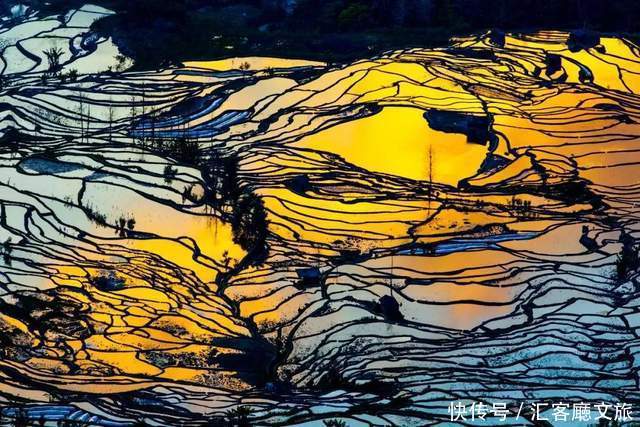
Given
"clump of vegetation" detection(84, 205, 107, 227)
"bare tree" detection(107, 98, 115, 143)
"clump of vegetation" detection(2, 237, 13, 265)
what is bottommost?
"clump of vegetation" detection(2, 237, 13, 265)

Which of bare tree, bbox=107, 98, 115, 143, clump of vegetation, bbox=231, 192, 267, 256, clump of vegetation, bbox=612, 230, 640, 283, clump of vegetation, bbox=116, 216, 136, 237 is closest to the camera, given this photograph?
clump of vegetation, bbox=612, 230, 640, 283

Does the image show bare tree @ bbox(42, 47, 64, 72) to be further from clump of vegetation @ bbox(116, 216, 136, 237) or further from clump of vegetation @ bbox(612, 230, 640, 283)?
clump of vegetation @ bbox(612, 230, 640, 283)

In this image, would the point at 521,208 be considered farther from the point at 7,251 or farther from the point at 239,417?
the point at 239,417

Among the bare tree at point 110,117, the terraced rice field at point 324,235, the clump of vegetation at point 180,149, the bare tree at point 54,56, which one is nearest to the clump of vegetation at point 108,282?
the terraced rice field at point 324,235

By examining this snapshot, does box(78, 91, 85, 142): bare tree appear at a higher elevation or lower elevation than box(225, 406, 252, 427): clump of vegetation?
higher

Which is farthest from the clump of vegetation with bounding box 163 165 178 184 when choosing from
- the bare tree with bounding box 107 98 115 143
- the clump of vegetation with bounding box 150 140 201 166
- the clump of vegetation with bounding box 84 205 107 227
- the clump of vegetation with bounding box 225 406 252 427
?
the clump of vegetation with bounding box 225 406 252 427

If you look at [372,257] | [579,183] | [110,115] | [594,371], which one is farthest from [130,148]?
[594,371]
